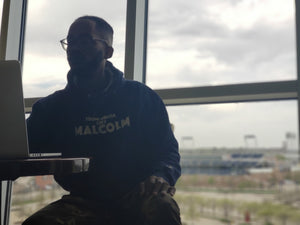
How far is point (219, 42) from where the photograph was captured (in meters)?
2.18

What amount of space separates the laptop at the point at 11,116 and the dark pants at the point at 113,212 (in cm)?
46

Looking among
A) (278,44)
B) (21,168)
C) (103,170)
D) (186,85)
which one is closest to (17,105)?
(21,168)

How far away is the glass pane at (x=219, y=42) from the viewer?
2041mm

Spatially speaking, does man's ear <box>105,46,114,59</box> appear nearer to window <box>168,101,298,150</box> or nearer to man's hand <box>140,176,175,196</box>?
window <box>168,101,298,150</box>

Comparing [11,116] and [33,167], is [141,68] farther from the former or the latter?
[33,167]

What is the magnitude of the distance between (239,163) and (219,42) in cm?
73

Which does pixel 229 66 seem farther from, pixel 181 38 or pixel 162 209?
pixel 162 209

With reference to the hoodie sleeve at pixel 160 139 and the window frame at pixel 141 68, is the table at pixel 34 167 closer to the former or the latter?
the hoodie sleeve at pixel 160 139

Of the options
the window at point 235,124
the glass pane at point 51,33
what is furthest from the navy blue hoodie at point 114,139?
the glass pane at point 51,33

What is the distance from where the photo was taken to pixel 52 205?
1706mm

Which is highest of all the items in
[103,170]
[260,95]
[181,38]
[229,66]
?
[181,38]

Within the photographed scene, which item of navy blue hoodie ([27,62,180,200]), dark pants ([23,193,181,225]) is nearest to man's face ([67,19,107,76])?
navy blue hoodie ([27,62,180,200])

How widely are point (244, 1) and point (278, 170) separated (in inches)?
40.1

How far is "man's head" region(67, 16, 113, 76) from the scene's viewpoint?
2051 millimetres
